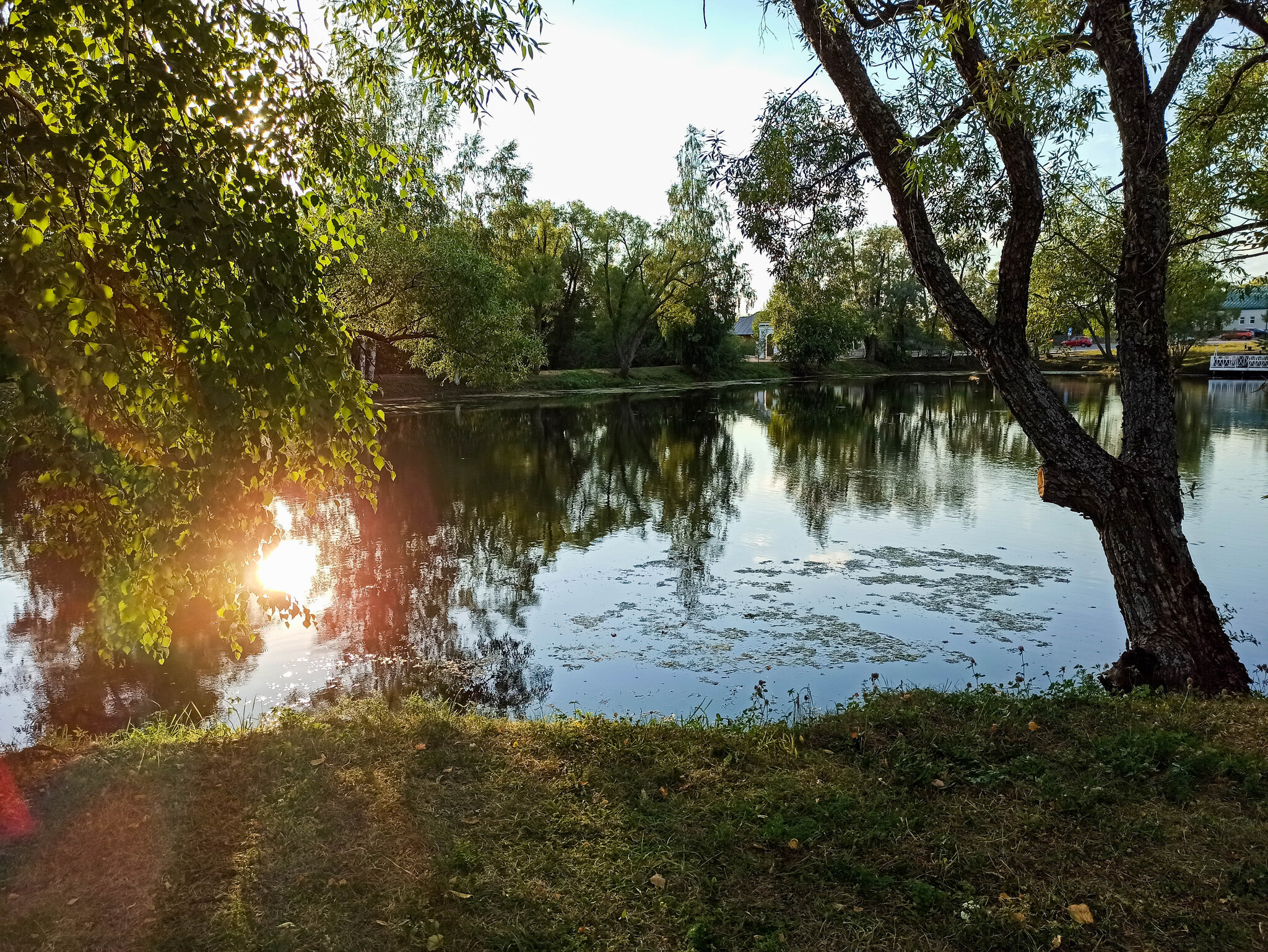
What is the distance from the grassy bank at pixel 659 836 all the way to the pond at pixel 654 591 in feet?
8.30

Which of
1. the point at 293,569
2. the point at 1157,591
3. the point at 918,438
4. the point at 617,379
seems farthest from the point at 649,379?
the point at 1157,591

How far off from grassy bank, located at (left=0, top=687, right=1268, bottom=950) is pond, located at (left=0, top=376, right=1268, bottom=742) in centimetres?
253

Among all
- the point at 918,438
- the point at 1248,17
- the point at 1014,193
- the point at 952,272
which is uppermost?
the point at 1248,17

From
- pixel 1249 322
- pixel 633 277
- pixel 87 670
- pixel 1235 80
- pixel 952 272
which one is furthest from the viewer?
pixel 1249 322

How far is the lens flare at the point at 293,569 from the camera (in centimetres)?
1183

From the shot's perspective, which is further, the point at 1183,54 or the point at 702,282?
the point at 702,282

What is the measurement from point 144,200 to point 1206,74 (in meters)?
11.9

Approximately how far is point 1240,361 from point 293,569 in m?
74.1

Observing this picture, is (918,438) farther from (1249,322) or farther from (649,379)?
(1249,322)

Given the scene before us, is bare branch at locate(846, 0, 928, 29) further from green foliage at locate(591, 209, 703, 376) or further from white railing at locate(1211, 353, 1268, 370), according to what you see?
white railing at locate(1211, 353, 1268, 370)

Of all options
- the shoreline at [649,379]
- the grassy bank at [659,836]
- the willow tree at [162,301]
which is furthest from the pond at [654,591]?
the shoreline at [649,379]

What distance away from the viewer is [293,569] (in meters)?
12.9

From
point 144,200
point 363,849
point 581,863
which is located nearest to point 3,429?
point 144,200

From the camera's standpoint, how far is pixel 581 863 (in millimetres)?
4137
